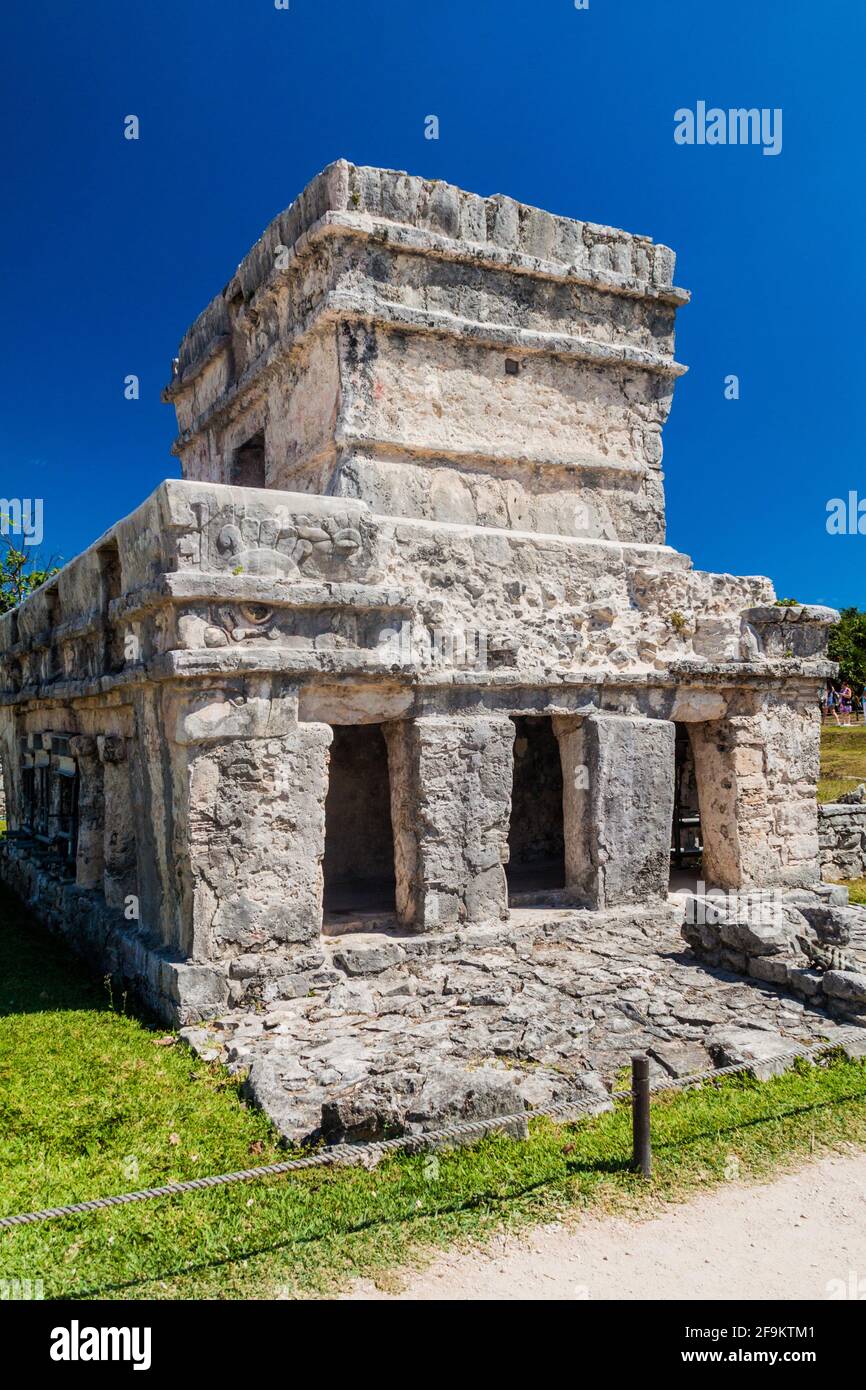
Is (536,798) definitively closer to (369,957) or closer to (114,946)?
(369,957)

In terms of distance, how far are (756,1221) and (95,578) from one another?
7.51m

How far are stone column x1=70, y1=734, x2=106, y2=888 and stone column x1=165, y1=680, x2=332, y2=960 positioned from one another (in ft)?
9.69

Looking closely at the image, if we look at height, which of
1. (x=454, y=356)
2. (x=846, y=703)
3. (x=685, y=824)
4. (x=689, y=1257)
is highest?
(x=454, y=356)

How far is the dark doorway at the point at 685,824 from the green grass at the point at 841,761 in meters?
5.83

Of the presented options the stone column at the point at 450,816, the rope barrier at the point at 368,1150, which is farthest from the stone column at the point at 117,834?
the rope barrier at the point at 368,1150

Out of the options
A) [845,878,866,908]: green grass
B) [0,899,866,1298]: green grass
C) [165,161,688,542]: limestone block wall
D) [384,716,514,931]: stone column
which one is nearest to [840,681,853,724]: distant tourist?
[845,878,866,908]: green grass

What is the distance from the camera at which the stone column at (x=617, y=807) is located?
896 cm

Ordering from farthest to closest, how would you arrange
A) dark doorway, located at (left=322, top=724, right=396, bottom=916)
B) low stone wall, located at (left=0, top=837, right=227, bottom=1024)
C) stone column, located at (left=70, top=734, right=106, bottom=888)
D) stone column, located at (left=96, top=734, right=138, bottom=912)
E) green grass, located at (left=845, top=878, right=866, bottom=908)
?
green grass, located at (left=845, top=878, right=866, bottom=908)
dark doorway, located at (left=322, top=724, right=396, bottom=916)
stone column, located at (left=70, top=734, right=106, bottom=888)
stone column, located at (left=96, top=734, right=138, bottom=912)
low stone wall, located at (left=0, top=837, right=227, bottom=1024)

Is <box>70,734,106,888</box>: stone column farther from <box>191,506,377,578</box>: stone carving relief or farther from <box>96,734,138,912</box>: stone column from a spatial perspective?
<box>191,506,377,578</box>: stone carving relief

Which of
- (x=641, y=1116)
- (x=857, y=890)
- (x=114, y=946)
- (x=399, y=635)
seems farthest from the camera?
(x=857, y=890)

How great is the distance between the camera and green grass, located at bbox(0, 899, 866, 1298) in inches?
→ 157

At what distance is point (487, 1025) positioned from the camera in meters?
6.55

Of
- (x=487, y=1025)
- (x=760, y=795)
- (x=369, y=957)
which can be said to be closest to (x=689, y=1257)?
(x=487, y=1025)

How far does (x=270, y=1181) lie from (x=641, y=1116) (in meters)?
1.83
